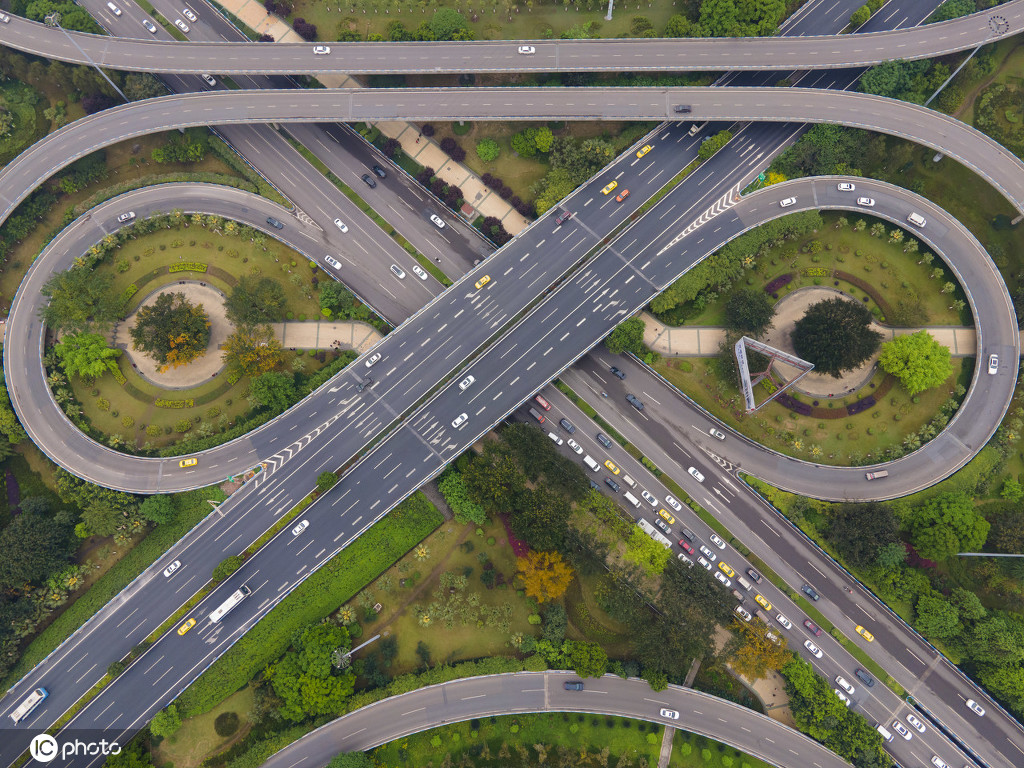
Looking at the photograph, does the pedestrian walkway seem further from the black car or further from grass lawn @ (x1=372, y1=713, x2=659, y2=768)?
the black car

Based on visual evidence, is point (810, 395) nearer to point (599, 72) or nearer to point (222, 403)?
point (599, 72)

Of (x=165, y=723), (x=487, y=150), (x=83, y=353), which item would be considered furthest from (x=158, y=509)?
(x=487, y=150)

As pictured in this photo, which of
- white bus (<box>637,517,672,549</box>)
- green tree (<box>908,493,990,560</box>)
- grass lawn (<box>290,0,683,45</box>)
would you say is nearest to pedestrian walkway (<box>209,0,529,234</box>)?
grass lawn (<box>290,0,683,45</box>)

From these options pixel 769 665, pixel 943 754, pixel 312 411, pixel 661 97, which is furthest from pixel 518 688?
pixel 661 97

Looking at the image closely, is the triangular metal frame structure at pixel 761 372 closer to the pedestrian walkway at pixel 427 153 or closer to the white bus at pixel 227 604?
the pedestrian walkway at pixel 427 153

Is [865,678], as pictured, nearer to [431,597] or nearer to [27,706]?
[431,597]

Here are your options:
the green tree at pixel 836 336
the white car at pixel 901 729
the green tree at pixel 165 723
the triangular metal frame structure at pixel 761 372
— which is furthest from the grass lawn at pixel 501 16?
the white car at pixel 901 729
